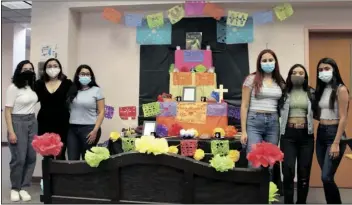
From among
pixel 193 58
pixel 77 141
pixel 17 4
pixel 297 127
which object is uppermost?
pixel 17 4

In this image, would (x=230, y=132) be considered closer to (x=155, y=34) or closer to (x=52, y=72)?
(x=155, y=34)

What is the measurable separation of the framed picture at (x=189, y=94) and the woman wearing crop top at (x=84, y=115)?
0.94 m

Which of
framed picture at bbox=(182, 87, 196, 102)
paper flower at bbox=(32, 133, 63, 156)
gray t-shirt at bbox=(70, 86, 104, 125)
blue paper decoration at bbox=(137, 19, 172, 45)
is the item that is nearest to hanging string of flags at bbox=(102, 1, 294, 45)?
blue paper decoration at bbox=(137, 19, 172, 45)

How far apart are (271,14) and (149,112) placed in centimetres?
166

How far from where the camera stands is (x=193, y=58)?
3.67 meters

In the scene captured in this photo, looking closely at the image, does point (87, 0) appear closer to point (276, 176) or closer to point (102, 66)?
point (102, 66)

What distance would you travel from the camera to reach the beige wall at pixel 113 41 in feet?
12.2

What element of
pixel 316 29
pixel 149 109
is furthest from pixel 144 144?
pixel 316 29

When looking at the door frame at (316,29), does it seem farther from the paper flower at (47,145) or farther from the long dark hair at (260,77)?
the paper flower at (47,145)

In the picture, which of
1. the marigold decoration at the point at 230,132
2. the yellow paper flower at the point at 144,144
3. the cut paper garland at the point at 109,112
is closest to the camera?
the yellow paper flower at the point at 144,144

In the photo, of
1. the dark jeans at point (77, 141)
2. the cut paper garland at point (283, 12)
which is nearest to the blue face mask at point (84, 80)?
the dark jeans at point (77, 141)

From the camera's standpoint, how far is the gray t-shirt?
112 inches

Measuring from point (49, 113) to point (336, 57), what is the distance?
10.0 feet

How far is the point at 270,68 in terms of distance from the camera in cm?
240
